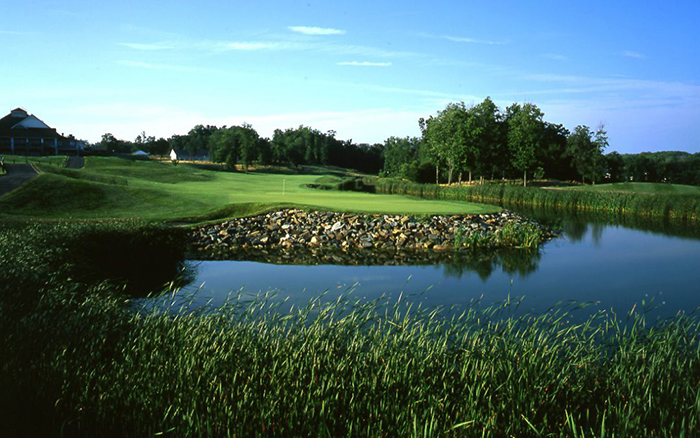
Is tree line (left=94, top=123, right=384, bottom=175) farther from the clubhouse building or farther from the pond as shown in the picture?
the pond

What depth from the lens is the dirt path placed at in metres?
25.8

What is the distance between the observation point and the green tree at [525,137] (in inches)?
2242

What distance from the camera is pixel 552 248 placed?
68.5 ft

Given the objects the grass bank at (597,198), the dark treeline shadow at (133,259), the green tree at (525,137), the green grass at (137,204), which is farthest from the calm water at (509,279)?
the green tree at (525,137)

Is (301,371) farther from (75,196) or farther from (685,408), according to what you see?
(75,196)

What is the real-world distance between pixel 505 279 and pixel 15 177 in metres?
27.0

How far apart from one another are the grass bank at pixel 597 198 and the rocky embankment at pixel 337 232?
13766 millimetres

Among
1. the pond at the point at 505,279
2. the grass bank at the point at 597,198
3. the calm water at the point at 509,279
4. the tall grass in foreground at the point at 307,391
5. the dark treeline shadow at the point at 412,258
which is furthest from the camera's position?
the grass bank at the point at 597,198

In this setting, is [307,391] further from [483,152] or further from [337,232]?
[483,152]

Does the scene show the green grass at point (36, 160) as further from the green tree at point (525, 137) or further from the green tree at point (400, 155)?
the green tree at point (525, 137)

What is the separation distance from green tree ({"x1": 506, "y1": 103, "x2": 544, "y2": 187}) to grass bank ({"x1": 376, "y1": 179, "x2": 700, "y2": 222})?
33.7 feet

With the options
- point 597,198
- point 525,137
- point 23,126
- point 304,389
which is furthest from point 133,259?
point 23,126

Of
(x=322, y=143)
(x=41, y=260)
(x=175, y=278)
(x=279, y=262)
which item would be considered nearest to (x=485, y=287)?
(x=279, y=262)

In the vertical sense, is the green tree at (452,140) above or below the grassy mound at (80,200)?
above
